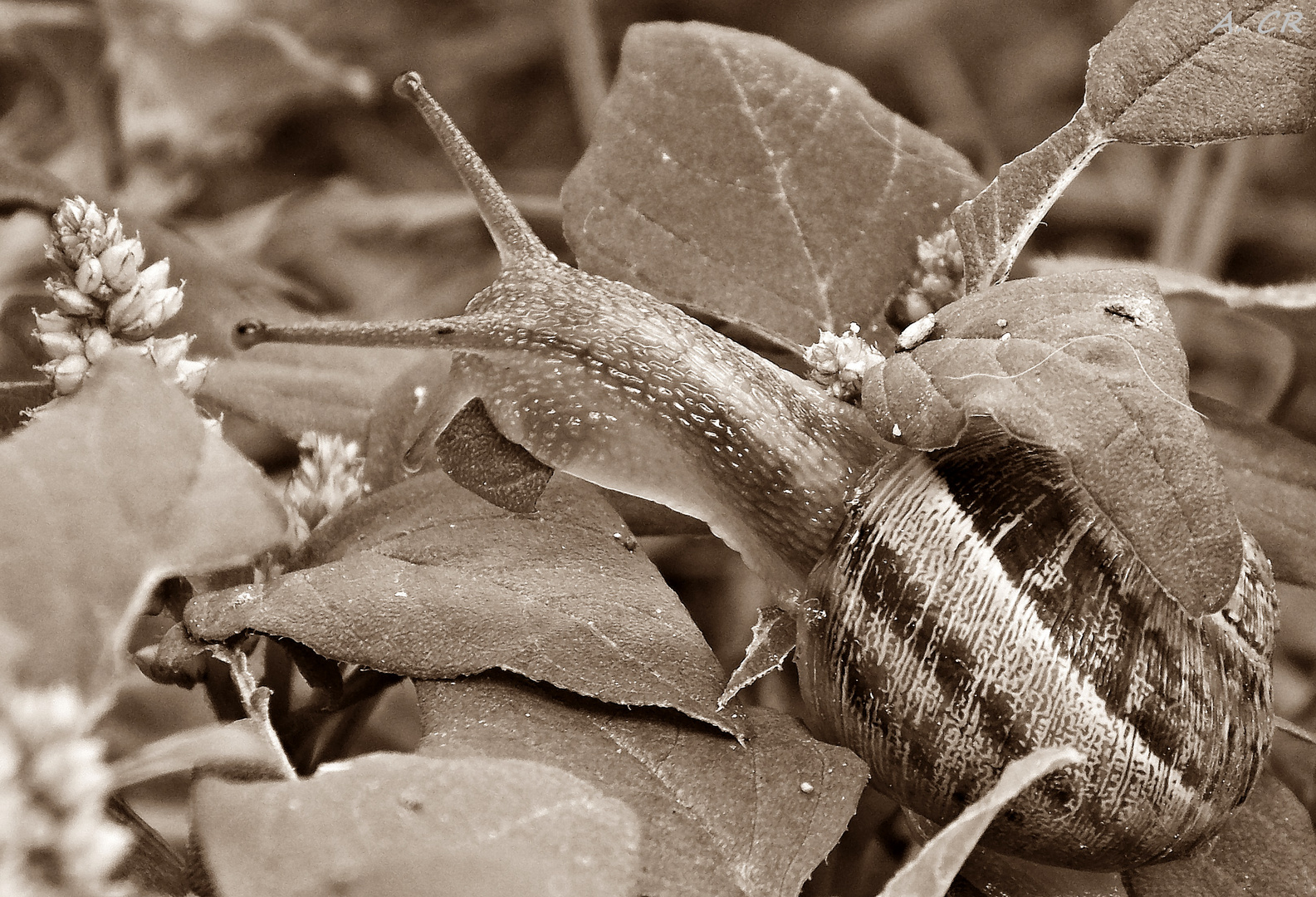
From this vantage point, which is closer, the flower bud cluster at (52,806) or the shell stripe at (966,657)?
the flower bud cluster at (52,806)

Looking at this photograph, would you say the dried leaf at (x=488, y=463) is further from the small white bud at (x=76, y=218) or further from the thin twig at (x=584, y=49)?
the thin twig at (x=584, y=49)

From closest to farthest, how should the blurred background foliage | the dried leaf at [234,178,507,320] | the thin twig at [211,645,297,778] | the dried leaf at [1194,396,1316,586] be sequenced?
the thin twig at [211,645,297,778]
the dried leaf at [1194,396,1316,586]
the blurred background foliage
the dried leaf at [234,178,507,320]

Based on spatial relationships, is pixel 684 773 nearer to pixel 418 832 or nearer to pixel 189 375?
pixel 418 832

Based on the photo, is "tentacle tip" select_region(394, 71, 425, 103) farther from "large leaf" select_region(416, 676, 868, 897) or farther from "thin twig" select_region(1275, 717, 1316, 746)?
"thin twig" select_region(1275, 717, 1316, 746)

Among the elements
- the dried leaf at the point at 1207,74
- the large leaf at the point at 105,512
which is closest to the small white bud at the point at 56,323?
the large leaf at the point at 105,512

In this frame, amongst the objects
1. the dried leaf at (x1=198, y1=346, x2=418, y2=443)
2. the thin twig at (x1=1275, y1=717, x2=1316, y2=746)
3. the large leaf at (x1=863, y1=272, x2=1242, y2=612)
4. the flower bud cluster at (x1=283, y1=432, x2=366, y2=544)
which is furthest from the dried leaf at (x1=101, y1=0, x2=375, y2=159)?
the thin twig at (x1=1275, y1=717, x2=1316, y2=746)

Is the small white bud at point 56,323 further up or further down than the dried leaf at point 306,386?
further up

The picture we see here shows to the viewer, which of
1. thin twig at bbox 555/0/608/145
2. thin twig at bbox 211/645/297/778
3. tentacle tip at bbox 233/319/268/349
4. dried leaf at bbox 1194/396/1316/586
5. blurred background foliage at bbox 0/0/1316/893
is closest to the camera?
thin twig at bbox 211/645/297/778

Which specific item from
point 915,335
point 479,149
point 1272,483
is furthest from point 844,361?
point 479,149
